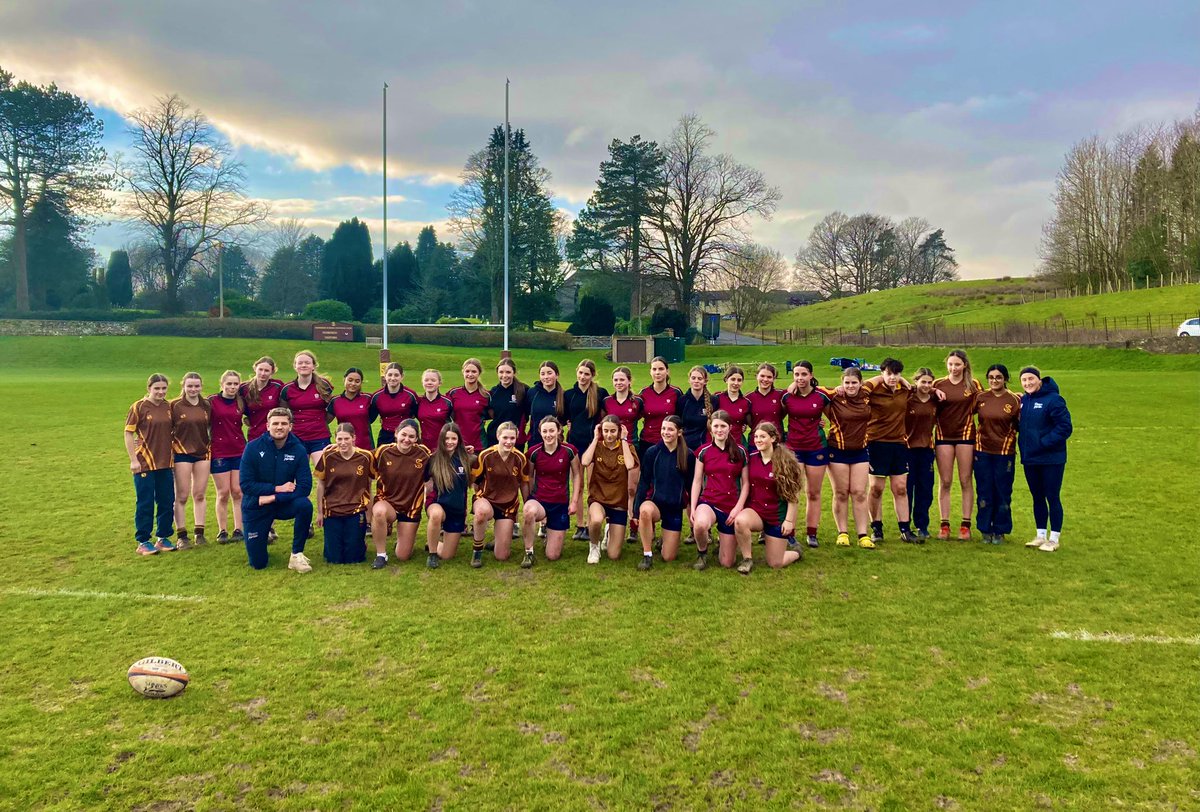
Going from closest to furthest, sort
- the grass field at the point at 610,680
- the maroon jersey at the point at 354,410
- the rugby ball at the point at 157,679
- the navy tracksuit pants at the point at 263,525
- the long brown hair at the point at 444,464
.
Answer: the grass field at the point at 610,680 → the rugby ball at the point at 157,679 → the navy tracksuit pants at the point at 263,525 → the long brown hair at the point at 444,464 → the maroon jersey at the point at 354,410

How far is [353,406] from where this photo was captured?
7.67m

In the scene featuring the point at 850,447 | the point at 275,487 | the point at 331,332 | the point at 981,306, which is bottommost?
the point at 275,487

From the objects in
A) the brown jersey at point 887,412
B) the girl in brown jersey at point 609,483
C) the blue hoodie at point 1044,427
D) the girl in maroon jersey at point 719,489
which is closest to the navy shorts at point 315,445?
the girl in brown jersey at point 609,483

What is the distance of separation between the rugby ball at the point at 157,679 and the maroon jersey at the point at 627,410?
4326 mm

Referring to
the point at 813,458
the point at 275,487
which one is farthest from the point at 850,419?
the point at 275,487

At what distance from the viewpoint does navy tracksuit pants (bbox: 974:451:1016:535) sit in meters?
7.18

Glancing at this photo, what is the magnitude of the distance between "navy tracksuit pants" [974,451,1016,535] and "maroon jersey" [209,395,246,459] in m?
7.39

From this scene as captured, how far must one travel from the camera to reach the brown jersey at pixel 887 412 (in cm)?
716

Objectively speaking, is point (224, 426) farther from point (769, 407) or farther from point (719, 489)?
point (769, 407)

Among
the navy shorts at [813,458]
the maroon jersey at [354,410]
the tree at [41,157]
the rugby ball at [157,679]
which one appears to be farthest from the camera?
the tree at [41,157]

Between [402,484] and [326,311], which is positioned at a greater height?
[326,311]

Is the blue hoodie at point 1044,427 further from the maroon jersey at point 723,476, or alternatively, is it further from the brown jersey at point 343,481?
the brown jersey at point 343,481

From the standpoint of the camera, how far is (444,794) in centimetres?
326

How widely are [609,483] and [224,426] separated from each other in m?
3.91
